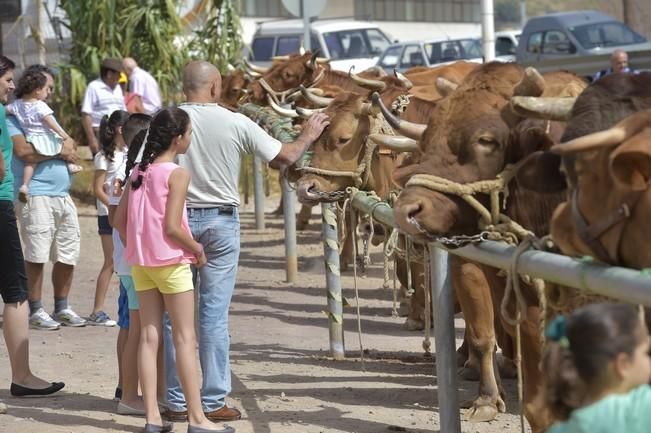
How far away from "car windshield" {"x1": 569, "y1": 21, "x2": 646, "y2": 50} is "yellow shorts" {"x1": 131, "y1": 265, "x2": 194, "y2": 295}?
18.5 metres

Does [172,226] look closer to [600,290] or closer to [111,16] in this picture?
[600,290]

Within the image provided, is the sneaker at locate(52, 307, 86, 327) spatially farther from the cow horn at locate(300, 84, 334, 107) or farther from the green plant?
the green plant

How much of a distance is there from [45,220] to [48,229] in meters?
0.08

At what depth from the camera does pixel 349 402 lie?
28.3 feet

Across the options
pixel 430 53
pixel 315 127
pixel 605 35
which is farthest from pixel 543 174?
pixel 430 53

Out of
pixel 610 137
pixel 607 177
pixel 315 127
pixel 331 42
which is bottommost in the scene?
pixel 331 42

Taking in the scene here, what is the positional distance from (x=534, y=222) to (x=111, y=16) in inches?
617

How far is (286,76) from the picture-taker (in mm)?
15844

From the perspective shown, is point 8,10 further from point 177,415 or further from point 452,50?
point 177,415

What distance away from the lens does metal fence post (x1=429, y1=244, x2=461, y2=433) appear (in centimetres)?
575

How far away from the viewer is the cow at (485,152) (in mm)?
5992

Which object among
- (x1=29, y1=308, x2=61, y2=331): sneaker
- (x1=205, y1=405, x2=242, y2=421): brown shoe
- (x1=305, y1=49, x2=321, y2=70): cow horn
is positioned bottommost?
(x1=29, y1=308, x2=61, y2=331): sneaker

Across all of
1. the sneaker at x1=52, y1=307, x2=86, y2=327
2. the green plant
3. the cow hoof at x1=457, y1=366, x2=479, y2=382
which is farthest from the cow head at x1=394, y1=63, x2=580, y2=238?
the green plant

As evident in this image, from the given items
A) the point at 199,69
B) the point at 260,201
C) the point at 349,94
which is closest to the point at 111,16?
the point at 260,201
